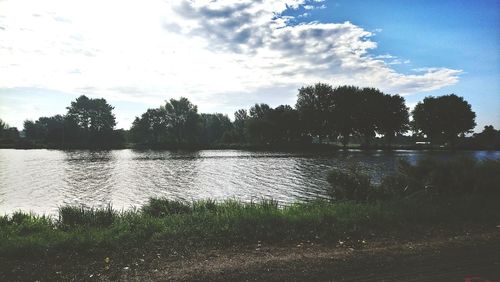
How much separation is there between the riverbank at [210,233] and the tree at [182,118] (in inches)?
4576

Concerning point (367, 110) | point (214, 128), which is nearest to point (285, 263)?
point (367, 110)

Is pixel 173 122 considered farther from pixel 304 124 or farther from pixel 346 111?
pixel 346 111

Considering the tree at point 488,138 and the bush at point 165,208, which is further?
the tree at point 488,138

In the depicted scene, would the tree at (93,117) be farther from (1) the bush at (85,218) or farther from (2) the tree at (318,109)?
(1) the bush at (85,218)

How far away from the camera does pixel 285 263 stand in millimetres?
8180

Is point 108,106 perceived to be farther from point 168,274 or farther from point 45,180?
point 168,274

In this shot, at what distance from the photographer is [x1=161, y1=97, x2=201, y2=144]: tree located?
130m

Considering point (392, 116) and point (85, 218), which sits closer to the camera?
point (85, 218)

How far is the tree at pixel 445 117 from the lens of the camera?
347 feet

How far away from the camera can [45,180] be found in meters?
37.1

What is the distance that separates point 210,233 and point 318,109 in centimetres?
10317

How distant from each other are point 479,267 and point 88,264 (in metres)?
8.82

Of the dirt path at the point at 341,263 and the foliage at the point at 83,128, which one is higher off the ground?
the foliage at the point at 83,128

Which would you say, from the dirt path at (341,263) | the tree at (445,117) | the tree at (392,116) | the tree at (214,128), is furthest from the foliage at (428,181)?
the tree at (214,128)
